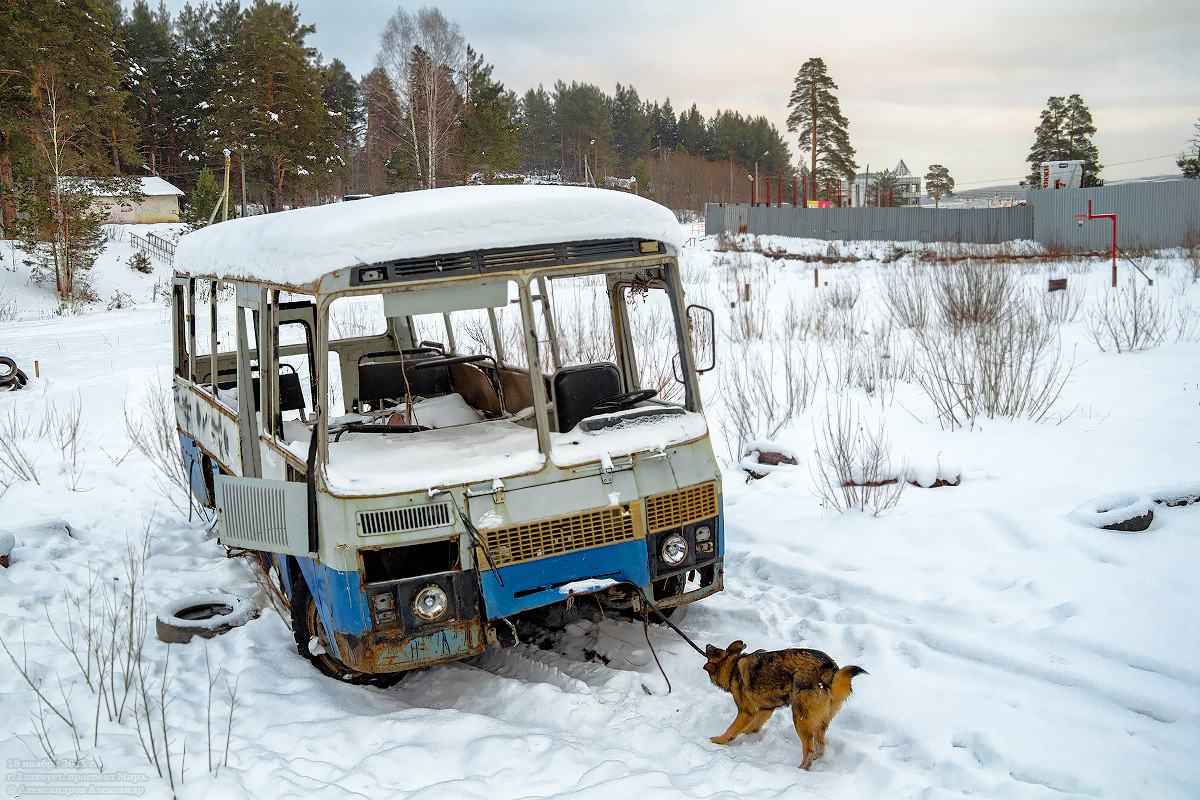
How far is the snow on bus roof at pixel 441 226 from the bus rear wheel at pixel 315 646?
1.74 m

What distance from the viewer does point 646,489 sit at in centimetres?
430

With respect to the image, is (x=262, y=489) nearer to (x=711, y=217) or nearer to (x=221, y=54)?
(x=711, y=217)

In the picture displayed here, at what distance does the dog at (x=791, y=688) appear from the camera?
3.45m

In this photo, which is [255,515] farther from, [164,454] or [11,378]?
[11,378]

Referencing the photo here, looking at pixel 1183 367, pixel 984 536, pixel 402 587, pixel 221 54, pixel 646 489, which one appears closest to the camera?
pixel 402 587

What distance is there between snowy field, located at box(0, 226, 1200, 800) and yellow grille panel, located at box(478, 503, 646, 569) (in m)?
0.73

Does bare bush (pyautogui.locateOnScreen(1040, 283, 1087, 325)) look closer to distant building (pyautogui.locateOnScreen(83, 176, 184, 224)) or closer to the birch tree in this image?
the birch tree

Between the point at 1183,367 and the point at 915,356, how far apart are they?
3085mm

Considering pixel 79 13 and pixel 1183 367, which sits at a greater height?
pixel 79 13

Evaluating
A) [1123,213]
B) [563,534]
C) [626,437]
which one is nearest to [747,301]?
[626,437]

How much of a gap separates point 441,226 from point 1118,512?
4.43 metres

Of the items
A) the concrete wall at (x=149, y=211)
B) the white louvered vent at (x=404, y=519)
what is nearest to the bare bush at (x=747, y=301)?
the white louvered vent at (x=404, y=519)

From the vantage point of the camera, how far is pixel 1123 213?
29.9 metres

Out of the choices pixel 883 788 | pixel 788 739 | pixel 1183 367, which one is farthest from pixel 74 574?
pixel 1183 367
